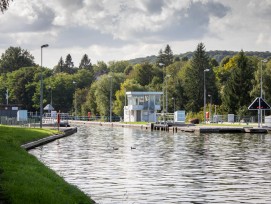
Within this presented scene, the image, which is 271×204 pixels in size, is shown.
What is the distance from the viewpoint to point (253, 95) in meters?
115

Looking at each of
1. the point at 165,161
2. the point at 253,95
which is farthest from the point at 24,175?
the point at 253,95

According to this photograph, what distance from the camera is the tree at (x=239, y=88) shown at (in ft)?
402

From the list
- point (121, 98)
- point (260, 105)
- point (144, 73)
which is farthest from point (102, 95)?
point (260, 105)

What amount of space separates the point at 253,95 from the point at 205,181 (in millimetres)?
93480

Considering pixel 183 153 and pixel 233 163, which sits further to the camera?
pixel 183 153

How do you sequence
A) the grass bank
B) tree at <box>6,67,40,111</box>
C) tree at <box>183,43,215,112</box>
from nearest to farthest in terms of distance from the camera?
the grass bank → tree at <box>183,43,215,112</box> → tree at <box>6,67,40,111</box>

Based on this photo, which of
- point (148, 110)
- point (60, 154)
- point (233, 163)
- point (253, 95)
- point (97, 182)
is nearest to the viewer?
point (97, 182)

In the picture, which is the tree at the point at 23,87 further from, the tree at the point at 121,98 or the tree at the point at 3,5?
the tree at the point at 3,5

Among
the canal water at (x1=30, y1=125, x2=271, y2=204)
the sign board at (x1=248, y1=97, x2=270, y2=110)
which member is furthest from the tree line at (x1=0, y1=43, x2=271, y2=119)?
the canal water at (x1=30, y1=125, x2=271, y2=204)

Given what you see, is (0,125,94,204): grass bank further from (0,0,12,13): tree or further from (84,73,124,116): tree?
(84,73,124,116): tree

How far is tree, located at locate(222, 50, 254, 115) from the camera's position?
402 feet

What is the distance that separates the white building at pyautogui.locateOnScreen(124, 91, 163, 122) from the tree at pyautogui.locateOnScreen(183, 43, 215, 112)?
19023 mm

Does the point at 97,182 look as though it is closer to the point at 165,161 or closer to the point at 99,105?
the point at 165,161

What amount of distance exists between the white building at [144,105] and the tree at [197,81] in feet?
62.4
